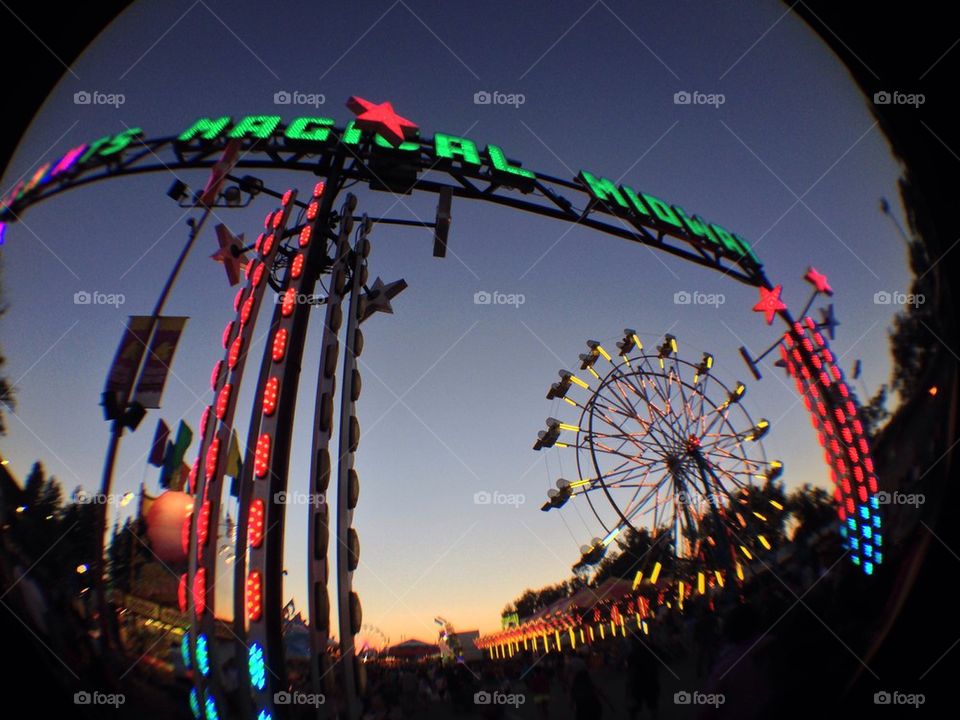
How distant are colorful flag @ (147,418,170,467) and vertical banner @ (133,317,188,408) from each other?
1.78 m

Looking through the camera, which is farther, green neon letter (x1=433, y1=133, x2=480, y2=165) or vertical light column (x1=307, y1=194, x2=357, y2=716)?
green neon letter (x1=433, y1=133, x2=480, y2=165)

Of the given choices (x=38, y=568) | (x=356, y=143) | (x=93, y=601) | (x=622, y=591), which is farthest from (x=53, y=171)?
(x=622, y=591)

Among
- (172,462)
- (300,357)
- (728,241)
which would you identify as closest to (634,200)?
(728,241)

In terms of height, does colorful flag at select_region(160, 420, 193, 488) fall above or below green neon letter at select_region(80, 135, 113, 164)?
below

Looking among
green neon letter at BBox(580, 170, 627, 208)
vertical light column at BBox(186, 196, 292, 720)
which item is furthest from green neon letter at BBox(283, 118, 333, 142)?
green neon letter at BBox(580, 170, 627, 208)

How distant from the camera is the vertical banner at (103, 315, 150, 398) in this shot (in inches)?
213

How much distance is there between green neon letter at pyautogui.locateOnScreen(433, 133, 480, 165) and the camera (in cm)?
850

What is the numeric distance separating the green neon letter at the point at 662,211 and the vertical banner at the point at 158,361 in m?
9.43

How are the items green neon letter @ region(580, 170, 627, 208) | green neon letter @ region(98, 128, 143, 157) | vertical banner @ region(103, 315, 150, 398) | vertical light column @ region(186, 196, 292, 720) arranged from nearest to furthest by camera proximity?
vertical light column @ region(186, 196, 292, 720)
vertical banner @ region(103, 315, 150, 398)
green neon letter @ region(98, 128, 143, 157)
green neon letter @ region(580, 170, 627, 208)

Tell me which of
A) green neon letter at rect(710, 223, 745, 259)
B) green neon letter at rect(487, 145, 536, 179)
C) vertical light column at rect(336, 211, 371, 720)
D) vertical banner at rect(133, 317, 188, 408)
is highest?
green neon letter at rect(487, 145, 536, 179)

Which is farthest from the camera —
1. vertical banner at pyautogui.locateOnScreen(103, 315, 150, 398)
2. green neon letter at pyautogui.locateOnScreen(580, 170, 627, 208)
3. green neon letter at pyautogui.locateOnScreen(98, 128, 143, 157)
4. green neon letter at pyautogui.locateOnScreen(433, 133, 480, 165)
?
green neon letter at pyautogui.locateOnScreen(580, 170, 627, 208)

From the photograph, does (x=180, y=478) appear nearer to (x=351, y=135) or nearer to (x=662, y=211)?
(x=351, y=135)

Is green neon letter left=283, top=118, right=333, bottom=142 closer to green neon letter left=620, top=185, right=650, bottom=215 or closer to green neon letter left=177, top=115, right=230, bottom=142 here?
green neon letter left=177, top=115, right=230, bottom=142

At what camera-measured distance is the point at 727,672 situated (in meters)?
3.09
